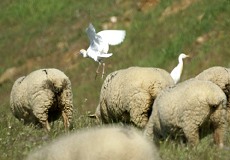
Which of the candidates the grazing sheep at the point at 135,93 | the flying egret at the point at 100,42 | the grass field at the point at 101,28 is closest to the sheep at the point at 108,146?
the grazing sheep at the point at 135,93

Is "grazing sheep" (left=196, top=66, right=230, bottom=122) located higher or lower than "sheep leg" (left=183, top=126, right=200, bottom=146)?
higher

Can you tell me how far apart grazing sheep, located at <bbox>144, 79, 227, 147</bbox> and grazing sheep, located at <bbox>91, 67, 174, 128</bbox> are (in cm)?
166

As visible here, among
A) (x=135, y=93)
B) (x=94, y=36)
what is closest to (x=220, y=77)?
(x=135, y=93)

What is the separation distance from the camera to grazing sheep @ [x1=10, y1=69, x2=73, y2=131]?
12758mm

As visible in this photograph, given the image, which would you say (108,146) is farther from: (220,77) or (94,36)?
(94,36)

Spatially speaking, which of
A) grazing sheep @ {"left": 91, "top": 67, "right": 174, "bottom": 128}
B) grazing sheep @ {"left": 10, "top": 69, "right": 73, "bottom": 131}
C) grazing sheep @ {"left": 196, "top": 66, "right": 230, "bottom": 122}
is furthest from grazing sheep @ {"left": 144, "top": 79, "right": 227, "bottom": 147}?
grazing sheep @ {"left": 10, "top": 69, "right": 73, "bottom": 131}

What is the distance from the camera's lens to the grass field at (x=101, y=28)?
25.4 meters

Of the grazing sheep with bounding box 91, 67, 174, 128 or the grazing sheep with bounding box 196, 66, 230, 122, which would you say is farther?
the grazing sheep with bounding box 196, 66, 230, 122

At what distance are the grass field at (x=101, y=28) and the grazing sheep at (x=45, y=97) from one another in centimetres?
528

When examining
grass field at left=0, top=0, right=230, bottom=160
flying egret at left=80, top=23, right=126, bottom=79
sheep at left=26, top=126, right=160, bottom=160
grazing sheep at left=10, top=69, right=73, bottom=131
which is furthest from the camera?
grass field at left=0, top=0, right=230, bottom=160

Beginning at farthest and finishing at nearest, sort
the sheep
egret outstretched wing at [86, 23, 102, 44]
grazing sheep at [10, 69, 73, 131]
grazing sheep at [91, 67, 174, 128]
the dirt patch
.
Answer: the dirt patch < egret outstretched wing at [86, 23, 102, 44] < grazing sheep at [10, 69, 73, 131] < grazing sheep at [91, 67, 174, 128] < the sheep

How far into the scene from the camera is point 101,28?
105 ft

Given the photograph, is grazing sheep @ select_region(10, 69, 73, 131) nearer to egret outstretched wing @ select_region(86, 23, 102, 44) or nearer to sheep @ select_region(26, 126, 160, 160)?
egret outstretched wing @ select_region(86, 23, 102, 44)

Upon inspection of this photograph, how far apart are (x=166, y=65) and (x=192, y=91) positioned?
51.2 ft
